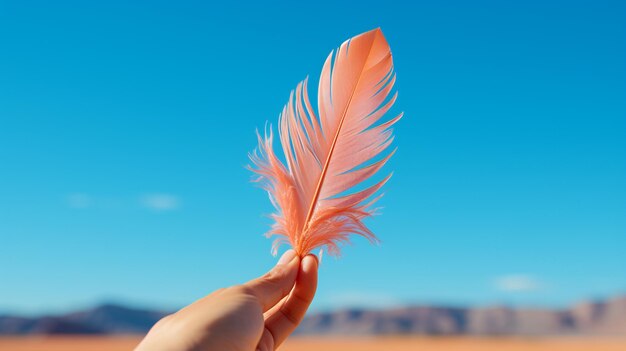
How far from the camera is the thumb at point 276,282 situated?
2213mm

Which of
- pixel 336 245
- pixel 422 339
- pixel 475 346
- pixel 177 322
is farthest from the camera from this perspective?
pixel 422 339

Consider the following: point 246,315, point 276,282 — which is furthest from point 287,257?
point 246,315

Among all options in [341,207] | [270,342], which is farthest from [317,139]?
[270,342]

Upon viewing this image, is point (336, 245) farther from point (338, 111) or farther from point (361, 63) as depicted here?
point (361, 63)

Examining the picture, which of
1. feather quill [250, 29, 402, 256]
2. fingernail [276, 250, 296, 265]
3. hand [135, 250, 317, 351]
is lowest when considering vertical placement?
hand [135, 250, 317, 351]

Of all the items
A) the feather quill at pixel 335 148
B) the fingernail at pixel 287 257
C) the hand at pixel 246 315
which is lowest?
the hand at pixel 246 315

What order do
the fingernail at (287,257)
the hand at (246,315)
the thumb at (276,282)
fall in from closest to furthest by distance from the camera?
the hand at (246,315)
the thumb at (276,282)
the fingernail at (287,257)

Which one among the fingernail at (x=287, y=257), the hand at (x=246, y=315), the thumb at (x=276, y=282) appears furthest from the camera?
the fingernail at (x=287, y=257)

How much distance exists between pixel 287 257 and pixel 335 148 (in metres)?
0.62

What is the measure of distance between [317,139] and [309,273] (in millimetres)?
704

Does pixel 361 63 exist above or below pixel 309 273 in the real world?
above

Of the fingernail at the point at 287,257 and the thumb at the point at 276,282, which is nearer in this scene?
the thumb at the point at 276,282

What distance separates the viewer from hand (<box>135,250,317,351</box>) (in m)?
1.78

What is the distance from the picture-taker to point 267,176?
9.52ft
